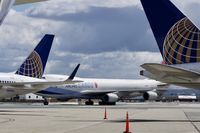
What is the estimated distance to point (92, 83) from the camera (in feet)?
231

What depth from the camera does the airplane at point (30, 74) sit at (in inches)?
1492

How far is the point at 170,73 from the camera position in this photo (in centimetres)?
1816

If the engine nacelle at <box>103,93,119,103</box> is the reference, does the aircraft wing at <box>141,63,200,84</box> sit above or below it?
above

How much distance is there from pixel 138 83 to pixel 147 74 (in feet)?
181

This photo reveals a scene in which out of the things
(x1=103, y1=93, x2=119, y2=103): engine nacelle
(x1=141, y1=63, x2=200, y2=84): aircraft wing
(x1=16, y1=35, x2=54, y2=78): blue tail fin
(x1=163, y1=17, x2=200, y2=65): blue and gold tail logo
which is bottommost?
(x1=103, y1=93, x2=119, y2=103): engine nacelle

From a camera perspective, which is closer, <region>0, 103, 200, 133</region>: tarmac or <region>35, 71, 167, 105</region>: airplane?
<region>0, 103, 200, 133</region>: tarmac

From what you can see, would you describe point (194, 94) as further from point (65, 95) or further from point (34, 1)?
point (34, 1)

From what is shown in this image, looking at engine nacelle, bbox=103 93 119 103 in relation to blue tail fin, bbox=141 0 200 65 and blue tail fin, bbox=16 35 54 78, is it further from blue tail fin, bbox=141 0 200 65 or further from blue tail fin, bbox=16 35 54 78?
blue tail fin, bbox=141 0 200 65

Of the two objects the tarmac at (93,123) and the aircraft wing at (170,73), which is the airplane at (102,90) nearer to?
the tarmac at (93,123)

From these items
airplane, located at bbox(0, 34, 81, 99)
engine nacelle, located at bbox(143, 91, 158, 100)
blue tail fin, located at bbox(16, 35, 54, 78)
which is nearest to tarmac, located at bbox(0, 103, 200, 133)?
airplane, located at bbox(0, 34, 81, 99)

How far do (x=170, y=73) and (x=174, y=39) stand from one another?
7.66 ft

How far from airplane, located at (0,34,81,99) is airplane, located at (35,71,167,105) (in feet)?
62.6

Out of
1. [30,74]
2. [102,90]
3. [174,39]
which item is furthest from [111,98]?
[174,39]

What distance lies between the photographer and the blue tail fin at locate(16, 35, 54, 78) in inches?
1745
